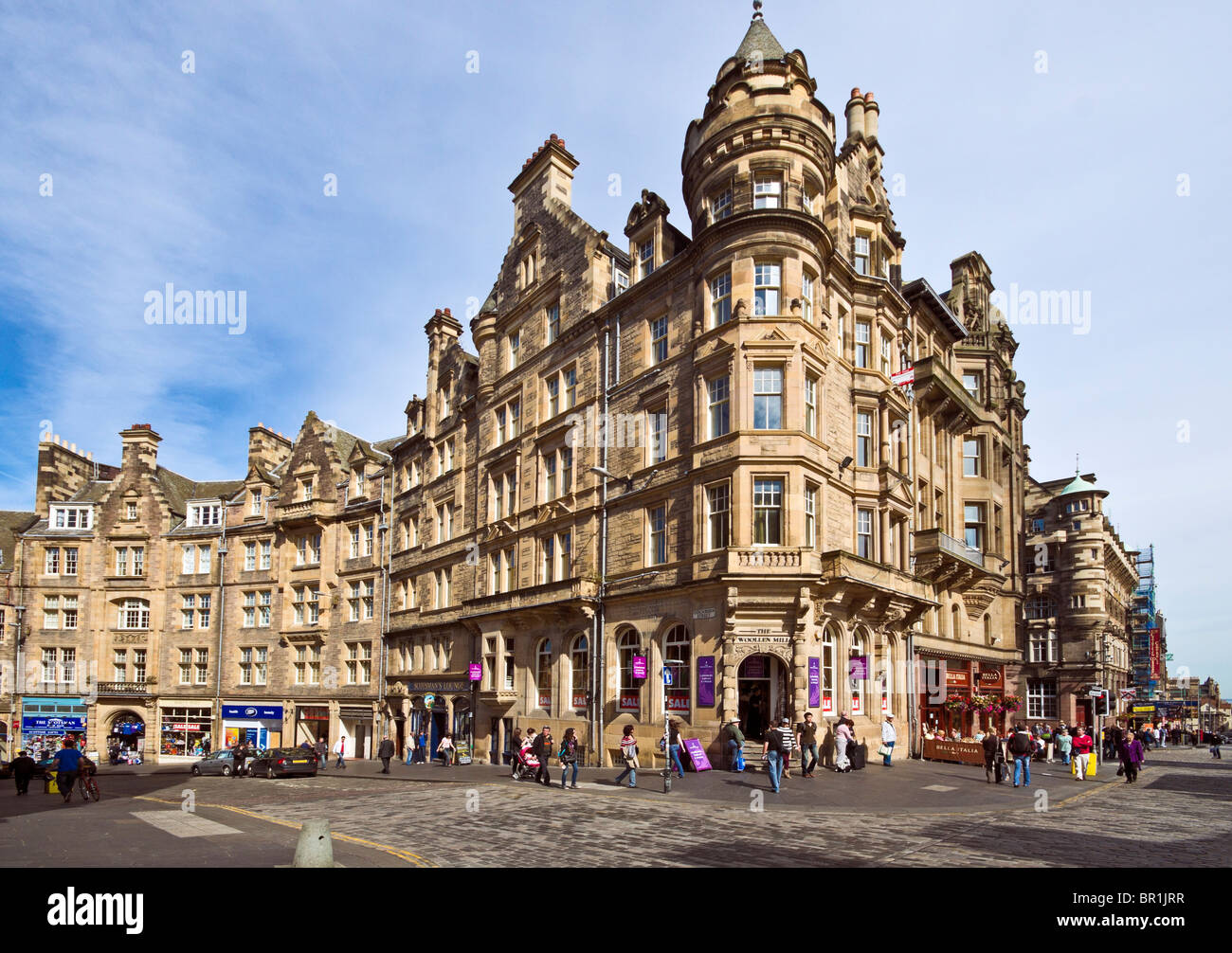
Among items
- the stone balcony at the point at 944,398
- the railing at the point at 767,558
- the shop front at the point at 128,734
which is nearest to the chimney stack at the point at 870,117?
the stone balcony at the point at 944,398

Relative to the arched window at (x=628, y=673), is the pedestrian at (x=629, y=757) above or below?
below

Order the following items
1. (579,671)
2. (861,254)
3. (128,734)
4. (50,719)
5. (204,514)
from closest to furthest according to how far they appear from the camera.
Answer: (579,671) < (861,254) < (50,719) < (128,734) < (204,514)

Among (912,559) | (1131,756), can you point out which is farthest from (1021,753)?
(912,559)

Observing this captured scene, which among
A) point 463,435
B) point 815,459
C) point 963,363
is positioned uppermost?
point 963,363

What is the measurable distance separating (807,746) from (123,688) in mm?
47942

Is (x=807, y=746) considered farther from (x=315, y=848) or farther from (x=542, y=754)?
(x=315, y=848)

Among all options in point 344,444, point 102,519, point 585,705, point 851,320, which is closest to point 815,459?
point 851,320

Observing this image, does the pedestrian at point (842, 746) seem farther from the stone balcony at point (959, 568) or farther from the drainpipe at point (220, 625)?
the drainpipe at point (220, 625)

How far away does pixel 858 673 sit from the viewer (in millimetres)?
27688

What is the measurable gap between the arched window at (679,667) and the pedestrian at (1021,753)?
916cm

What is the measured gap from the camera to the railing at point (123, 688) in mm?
54312
